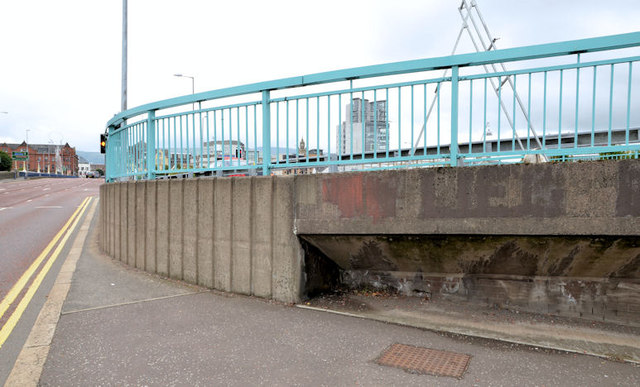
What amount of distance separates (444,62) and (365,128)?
3.41 ft

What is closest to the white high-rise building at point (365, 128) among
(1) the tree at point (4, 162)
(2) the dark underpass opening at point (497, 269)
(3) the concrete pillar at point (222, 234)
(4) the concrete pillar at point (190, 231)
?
(2) the dark underpass opening at point (497, 269)

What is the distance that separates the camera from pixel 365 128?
15.0 feet

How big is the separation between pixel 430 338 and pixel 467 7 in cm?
1002

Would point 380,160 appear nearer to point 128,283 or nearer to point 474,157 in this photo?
point 474,157

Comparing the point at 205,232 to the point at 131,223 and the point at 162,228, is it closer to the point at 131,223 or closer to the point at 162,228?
the point at 162,228

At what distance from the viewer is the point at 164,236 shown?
6.07 metres

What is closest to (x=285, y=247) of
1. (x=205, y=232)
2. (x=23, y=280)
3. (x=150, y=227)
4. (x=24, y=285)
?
(x=205, y=232)

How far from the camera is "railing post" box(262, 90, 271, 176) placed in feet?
16.6

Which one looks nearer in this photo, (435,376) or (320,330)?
(435,376)

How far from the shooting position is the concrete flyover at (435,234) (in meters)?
3.60

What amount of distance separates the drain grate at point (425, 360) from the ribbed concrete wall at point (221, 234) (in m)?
1.53

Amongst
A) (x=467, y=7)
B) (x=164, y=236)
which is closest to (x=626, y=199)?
(x=164, y=236)

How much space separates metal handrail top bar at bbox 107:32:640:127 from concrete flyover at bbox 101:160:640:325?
1.05 metres

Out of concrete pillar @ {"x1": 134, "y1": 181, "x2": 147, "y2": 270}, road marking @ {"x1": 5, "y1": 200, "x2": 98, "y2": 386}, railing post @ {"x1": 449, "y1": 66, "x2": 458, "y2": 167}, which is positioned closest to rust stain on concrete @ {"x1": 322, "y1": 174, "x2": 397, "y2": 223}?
railing post @ {"x1": 449, "y1": 66, "x2": 458, "y2": 167}
